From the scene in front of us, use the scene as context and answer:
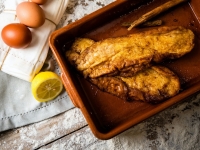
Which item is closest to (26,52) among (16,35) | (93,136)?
(16,35)

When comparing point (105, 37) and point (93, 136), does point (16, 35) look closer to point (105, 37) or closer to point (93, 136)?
point (105, 37)

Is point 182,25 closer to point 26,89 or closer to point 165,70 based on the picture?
point 165,70

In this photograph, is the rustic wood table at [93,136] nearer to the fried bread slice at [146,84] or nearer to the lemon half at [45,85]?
the lemon half at [45,85]

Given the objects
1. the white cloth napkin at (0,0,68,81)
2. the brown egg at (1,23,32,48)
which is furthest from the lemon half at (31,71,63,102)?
the brown egg at (1,23,32,48)

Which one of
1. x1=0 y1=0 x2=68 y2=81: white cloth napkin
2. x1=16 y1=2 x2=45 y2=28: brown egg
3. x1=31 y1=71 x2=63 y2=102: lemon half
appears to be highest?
x1=16 y1=2 x2=45 y2=28: brown egg

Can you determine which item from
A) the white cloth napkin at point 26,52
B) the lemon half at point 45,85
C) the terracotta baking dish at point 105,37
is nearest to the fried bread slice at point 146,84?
the terracotta baking dish at point 105,37

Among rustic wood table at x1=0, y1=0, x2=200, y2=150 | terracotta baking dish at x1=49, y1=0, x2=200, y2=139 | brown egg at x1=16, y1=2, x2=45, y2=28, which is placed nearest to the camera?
terracotta baking dish at x1=49, y1=0, x2=200, y2=139

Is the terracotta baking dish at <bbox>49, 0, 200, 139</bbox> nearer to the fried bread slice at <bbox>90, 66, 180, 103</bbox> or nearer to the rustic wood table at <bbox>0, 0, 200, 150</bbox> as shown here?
the fried bread slice at <bbox>90, 66, 180, 103</bbox>

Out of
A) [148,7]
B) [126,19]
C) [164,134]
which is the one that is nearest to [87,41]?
[126,19]
